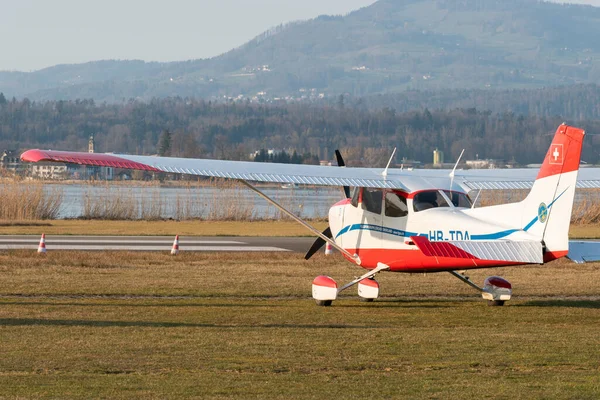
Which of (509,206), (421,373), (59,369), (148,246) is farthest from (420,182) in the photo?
(148,246)

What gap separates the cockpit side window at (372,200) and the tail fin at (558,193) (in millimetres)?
2587

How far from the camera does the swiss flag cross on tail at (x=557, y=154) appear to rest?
13.0 metres

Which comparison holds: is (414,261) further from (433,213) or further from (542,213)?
(542,213)

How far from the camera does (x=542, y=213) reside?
516 inches

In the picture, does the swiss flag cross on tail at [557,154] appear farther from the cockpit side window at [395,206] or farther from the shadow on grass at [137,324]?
the shadow on grass at [137,324]

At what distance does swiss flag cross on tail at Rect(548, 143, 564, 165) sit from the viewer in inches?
513

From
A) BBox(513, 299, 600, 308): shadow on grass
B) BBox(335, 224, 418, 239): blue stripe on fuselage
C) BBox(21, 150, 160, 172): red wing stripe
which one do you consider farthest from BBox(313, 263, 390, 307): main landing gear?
BBox(21, 150, 160, 172): red wing stripe

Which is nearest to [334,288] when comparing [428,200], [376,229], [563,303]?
[376,229]

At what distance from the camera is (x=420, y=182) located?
1480 centimetres

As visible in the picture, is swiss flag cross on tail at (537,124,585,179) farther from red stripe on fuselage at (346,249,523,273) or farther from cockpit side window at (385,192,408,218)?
cockpit side window at (385,192,408,218)

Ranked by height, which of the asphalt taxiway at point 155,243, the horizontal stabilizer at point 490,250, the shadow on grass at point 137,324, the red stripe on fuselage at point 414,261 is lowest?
the asphalt taxiway at point 155,243

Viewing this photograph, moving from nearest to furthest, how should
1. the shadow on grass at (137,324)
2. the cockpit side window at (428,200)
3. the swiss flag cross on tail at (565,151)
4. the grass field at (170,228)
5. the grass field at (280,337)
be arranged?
1. the grass field at (280,337)
2. the shadow on grass at (137,324)
3. the swiss flag cross on tail at (565,151)
4. the cockpit side window at (428,200)
5. the grass field at (170,228)

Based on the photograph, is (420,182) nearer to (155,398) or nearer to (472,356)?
(472,356)

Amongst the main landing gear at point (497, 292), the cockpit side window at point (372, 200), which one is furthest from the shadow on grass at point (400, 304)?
the cockpit side window at point (372, 200)
